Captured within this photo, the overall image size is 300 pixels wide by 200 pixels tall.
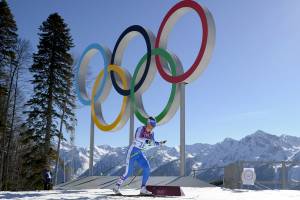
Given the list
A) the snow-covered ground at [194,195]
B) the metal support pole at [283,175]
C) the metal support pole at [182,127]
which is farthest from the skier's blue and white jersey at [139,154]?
the metal support pole at [283,175]

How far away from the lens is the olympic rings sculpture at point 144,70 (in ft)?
57.2

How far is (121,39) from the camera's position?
22938 mm

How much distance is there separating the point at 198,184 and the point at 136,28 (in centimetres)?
901

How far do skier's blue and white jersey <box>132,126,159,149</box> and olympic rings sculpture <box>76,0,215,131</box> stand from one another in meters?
6.07

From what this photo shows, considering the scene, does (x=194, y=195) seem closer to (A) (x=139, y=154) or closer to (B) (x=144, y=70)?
(A) (x=139, y=154)

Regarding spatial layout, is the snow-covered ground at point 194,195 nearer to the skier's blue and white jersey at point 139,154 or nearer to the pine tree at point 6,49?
the skier's blue and white jersey at point 139,154

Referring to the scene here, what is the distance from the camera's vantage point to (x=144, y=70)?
830 inches

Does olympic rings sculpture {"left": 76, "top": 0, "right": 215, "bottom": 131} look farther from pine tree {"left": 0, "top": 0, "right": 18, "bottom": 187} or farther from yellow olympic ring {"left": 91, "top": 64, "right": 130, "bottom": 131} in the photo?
pine tree {"left": 0, "top": 0, "right": 18, "bottom": 187}

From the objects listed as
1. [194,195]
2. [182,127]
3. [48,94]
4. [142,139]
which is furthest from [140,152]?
[48,94]

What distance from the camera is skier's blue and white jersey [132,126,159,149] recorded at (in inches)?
461

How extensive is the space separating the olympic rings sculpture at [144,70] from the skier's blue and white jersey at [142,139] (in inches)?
239

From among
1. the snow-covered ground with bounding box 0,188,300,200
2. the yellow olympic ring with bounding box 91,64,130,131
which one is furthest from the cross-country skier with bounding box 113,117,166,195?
the yellow olympic ring with bounding box 91,64,130,131

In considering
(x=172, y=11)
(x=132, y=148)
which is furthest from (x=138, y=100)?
(x=132, y=148)

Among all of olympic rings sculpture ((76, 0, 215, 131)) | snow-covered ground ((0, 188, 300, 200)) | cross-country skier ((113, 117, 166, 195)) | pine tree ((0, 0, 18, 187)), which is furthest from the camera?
pine tree ((0, 0, 18, 187))
